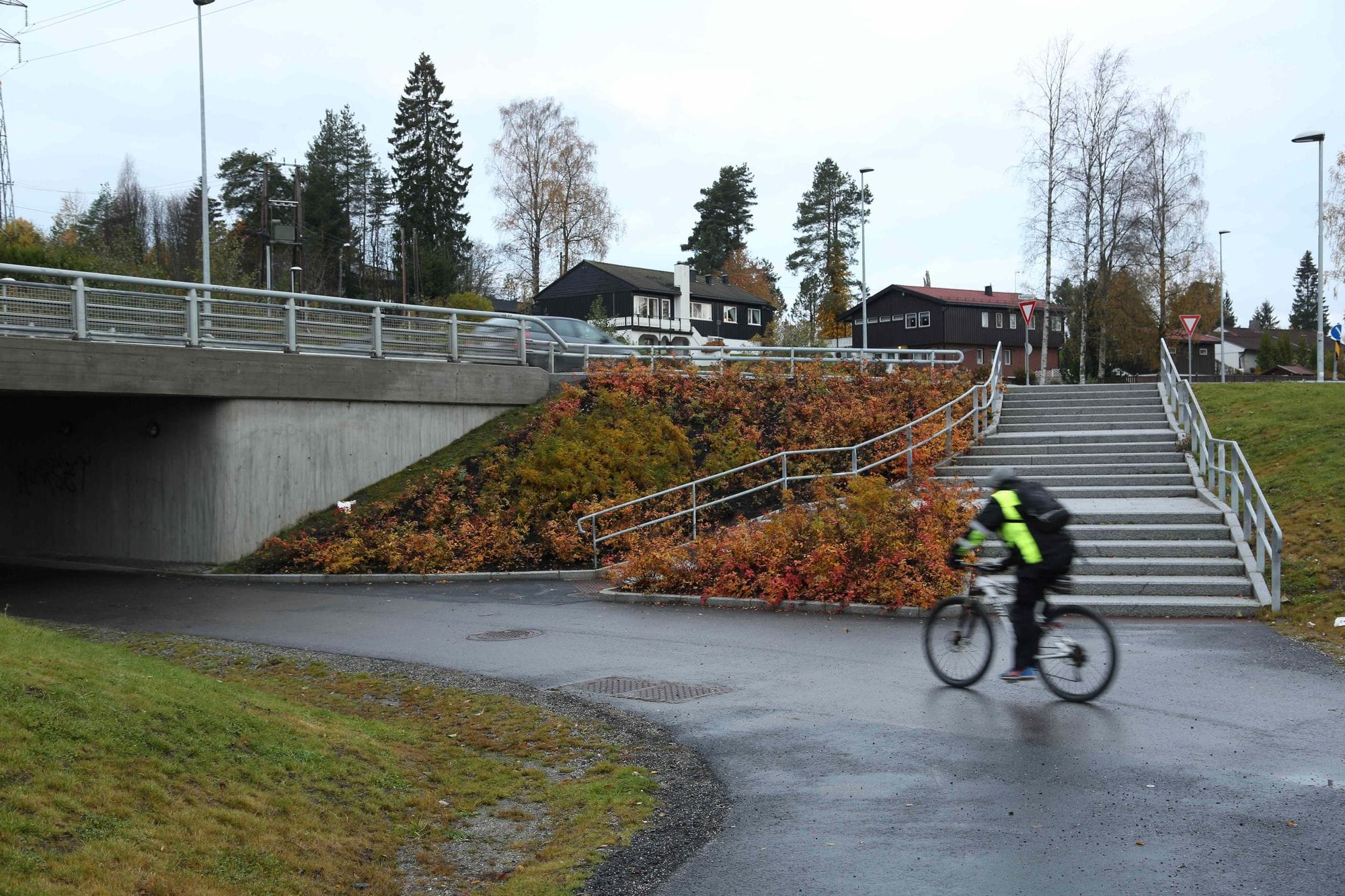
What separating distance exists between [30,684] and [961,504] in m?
11.7

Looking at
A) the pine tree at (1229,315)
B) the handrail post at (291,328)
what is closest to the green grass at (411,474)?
the handrail post at (291,328)

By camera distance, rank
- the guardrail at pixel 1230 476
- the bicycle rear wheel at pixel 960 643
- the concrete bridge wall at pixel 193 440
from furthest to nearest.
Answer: the concrete bridge wall at pixel 193 440 → the guardrail at pixel 1230 476 → the bicycle rear wheel at pixel 960 643

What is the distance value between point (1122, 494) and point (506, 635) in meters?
10.2

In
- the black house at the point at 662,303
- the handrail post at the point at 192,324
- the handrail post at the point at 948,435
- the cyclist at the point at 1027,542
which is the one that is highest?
the black house at the point at 662,303

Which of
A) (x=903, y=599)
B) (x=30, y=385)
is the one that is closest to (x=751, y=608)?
(x=903, y=599)

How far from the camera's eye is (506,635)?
481 inches

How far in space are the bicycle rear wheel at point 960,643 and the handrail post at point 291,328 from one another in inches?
532

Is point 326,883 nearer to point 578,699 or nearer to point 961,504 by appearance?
point 578,699

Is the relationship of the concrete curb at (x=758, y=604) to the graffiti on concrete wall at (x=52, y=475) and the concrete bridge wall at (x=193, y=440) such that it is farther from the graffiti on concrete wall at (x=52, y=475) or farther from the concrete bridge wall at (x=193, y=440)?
the graffiti on concrete wall at (x=52, y=475)

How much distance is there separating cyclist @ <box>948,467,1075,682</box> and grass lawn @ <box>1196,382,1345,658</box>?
11.8 ft

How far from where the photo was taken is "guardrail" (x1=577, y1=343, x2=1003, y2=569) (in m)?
17.4

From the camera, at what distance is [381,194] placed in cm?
8650

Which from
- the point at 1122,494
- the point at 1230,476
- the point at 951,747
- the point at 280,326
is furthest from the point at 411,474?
the point at 951,747

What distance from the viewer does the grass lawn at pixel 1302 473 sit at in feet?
38.8
